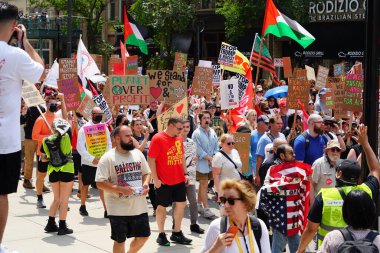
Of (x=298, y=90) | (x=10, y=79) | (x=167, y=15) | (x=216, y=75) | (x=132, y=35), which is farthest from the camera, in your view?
(x=167, y=15)

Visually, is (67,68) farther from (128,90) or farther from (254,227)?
(254,227)

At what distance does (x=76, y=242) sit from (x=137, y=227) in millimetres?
2136

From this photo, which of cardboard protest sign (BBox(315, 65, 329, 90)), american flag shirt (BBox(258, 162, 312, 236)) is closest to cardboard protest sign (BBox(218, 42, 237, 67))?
cardboard protest sign (BBox(315, 65, 329, 90))

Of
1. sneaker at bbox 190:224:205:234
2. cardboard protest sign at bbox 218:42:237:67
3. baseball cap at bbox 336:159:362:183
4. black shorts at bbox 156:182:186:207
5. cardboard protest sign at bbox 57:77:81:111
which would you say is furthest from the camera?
cardboard protest sign at bbox 218:42:237:67

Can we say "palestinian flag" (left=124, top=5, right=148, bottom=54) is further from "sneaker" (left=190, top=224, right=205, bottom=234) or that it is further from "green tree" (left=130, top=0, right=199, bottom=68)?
"green tree" (left=130, top=0, right=199, bottom=68)

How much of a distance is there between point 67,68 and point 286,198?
7666mm

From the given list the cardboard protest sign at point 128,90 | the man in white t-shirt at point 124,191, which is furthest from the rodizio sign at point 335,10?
the man in white t-shirt at point 124,191

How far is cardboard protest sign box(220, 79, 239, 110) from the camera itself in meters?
13.4

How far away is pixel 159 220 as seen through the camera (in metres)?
9.55

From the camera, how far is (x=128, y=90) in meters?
12.6

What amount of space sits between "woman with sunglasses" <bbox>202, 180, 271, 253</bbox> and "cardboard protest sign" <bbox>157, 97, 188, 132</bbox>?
6204mm

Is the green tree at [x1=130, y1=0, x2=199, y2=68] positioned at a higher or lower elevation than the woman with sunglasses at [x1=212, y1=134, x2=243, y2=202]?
higher

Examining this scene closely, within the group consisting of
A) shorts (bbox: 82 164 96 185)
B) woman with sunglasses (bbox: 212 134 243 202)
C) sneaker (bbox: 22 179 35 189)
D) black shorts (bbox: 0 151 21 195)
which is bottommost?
sneaker (bbox: 22 179 35 189)

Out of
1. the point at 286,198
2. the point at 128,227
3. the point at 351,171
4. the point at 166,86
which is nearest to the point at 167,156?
the point at 128,227
